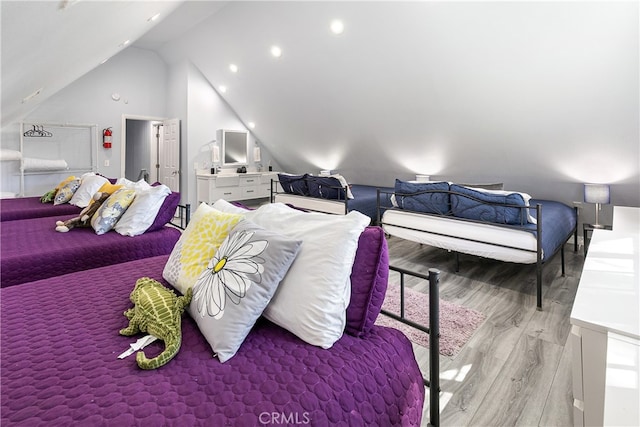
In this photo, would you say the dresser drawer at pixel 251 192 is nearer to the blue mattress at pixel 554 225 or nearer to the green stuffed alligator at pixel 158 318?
the blue mattress at pixel 554 225

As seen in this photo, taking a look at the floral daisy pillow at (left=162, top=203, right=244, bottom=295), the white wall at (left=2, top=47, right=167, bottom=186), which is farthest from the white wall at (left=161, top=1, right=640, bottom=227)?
the floral daisy pillow at (left=162, top=203, right=244, bottom=295)

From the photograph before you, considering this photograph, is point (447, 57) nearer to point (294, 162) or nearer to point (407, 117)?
point (407, 117)

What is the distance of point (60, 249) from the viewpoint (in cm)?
223

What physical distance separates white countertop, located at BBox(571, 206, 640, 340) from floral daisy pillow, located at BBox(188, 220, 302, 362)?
98 cm

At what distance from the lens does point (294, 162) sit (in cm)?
757

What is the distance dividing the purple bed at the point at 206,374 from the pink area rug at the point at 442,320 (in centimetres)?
107

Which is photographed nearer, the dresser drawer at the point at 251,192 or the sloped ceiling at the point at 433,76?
the sloped ceiling at the point at 433,76

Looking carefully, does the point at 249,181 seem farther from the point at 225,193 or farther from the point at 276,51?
the point at 276,51

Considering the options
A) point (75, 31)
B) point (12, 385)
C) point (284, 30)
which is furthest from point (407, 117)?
point (12, 385)

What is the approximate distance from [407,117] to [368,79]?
0.76m

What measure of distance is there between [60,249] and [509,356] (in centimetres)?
294

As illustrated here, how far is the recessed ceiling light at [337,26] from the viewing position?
156 inches

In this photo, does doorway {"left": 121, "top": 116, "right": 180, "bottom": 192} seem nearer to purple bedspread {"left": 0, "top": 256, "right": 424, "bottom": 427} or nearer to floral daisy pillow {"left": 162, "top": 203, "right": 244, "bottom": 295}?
floral daisy pillow {"left": 162, "top": 203, "right": 244, "bottom": 295}

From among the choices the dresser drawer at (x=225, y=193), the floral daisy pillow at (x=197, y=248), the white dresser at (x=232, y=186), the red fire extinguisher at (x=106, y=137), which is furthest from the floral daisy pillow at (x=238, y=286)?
the red fire extinguisher at (x=106, y=137)
